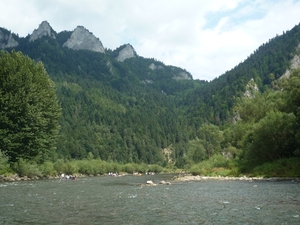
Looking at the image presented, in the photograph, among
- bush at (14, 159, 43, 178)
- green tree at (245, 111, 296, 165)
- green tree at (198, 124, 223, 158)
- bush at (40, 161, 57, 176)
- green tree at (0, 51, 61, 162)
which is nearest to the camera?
green tree at (245, 111, 296, 165)

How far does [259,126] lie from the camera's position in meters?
50.6

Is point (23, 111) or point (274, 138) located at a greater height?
point (23, 111)

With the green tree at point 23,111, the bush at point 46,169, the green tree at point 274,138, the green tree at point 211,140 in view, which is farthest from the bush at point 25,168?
the green tree at point 211,140

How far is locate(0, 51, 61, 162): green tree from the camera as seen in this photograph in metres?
56.4

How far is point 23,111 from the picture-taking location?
58.0 m

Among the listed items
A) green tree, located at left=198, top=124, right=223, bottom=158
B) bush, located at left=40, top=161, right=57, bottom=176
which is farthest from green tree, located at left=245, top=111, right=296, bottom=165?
green tree, located at left=198, top=124, right=223, bottom=158

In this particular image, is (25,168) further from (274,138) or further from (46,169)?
(274,138)

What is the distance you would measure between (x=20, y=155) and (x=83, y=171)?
45816mm

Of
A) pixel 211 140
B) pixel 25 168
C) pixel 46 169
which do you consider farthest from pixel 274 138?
pixel 211 140

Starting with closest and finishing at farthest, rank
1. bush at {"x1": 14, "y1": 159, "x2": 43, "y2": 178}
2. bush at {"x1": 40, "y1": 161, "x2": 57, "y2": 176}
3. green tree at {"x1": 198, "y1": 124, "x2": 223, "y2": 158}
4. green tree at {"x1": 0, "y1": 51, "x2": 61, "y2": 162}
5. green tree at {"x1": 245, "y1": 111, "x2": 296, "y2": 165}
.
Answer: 1. green tree at {"x1": 245, "y1": 111, "x2": 296, "y2": 165}
2. green tree at {"x1": 0, "y1": 51, "x2": 61, "y2": 162}
3. bush at {"x1": 14, "y1": 159, "x2": 43, "y2": 178}
4. bush at {"x1": 40, "y1": 161, "x2": 57, "y2": 176}
5. green tree at {"x1": 198, "y1": 124, "x2": 223, "y2": 158}

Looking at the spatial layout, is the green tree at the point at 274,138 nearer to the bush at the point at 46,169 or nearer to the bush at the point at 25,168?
the bush at the point at 25,168

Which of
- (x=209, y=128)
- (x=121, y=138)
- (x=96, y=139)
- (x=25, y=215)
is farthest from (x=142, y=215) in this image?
(x=121, y=138)

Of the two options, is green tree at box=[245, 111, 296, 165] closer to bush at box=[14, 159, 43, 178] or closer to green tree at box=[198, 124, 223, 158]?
bush at box=[14, 159, 43, 178]

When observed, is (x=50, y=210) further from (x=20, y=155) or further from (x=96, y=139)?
(x=96, y=139)
